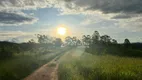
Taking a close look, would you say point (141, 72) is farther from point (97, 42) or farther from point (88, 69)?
point (97, 42)

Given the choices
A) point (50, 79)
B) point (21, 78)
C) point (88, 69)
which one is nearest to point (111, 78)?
point (88, 69)

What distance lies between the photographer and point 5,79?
87.5 ft

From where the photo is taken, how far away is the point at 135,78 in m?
18.6

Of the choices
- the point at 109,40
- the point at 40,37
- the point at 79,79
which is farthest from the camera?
the point at 40,37

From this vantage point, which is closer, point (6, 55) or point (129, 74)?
point (129, 74)

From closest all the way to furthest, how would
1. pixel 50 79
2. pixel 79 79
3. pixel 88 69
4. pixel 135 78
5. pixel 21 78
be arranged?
pixel 135 78 < pixel 79 79 < pixel 88 69 < pixel 50 79 < pixel 21 78

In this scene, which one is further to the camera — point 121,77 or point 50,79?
point 50,79

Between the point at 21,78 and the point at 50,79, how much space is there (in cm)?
426

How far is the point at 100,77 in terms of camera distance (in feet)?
67.7

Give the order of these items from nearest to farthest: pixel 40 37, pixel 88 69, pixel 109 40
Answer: pixel 88 69, pixel 109 40, pixel 40 37

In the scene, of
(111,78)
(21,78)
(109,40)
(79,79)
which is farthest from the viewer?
(109,40)

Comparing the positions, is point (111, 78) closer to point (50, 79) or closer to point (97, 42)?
point (50, 79)

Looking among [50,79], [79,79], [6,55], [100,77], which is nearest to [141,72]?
[100,77]

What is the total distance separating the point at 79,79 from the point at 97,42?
132267 millimetres
